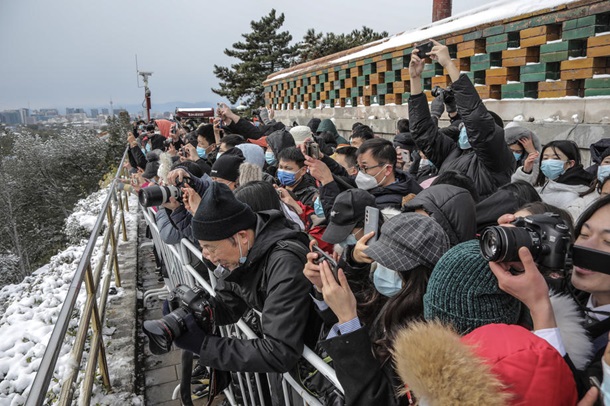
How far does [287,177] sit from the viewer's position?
367cm

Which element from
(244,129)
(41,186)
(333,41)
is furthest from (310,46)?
(41,186)

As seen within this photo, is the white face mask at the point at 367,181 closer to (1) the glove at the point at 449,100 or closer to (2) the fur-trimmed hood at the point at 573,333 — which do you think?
(1) the glove at the point at 449,100

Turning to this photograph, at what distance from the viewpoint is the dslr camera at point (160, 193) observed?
2875 millimetres

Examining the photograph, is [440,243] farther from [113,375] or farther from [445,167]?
[113,375]

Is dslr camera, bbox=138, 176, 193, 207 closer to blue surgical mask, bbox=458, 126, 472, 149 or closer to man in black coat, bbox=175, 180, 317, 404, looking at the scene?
man in black coat, bbox=175, 180, 317, 404

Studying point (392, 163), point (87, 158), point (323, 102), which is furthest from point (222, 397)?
point (87, 158)

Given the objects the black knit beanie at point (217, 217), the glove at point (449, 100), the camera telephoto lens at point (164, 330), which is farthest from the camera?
the glove at point (449, 100)

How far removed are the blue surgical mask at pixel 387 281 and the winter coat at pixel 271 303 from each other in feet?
1.08

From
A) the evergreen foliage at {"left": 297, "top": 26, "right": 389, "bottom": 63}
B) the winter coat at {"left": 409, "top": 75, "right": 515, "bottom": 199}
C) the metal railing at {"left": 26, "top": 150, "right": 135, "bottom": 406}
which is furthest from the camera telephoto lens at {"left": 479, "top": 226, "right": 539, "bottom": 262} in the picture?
the evergreen foliage at {"left": 297, "top": 26, "right": 389, "bottom": 63}

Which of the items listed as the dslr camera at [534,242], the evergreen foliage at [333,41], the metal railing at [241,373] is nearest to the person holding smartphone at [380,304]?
the metal railing at [241,373]

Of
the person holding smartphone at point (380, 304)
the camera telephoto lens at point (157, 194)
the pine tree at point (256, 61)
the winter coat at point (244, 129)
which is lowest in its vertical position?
the person holding smartphone at point (380, 304)

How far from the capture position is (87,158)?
126 feet

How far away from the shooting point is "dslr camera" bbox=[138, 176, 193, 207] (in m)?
2.88

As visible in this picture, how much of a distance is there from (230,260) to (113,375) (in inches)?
71.1
